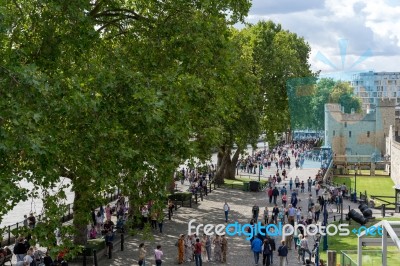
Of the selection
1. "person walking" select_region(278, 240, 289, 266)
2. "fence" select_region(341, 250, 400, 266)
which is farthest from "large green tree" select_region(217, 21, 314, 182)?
"fence" select_region(341, 250, 400, 266)

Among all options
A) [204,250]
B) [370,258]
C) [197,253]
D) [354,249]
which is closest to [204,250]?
[204,250]

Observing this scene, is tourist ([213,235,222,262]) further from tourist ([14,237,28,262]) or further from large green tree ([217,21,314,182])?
large green tree ([217,21,314,182])

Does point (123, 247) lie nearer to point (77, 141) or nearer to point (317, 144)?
point (77, 141)

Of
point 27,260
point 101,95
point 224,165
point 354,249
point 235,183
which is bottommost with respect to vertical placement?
point 354,249

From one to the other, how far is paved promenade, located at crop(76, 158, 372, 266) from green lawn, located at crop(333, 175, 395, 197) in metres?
12.4

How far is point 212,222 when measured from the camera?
35.2m

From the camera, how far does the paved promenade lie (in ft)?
86.5

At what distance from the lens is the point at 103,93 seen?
19422 millimetres

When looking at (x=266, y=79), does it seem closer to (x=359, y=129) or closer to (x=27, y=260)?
(x=27, y=260)

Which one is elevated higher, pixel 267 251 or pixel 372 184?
pixel 267 251

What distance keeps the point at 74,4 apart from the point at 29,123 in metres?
5.83

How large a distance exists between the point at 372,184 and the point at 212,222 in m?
38.1

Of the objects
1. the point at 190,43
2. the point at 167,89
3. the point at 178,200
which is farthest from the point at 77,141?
the point at 178,200

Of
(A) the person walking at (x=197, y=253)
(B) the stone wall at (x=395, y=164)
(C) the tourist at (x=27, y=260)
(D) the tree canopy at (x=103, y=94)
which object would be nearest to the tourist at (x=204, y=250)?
(A) the person walking at (x=197, y=253)
